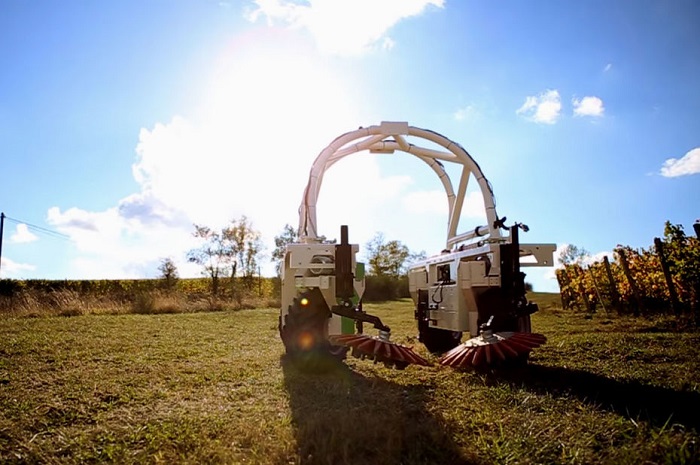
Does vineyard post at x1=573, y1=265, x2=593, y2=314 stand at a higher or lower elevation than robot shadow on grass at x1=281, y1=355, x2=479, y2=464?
higher

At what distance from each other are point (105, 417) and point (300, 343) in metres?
2.11

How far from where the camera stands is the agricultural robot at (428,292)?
4570 millimetres

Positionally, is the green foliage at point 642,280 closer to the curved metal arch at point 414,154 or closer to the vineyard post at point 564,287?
the vineyard post at point 564,287

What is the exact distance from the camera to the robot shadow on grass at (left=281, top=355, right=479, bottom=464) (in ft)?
9.03

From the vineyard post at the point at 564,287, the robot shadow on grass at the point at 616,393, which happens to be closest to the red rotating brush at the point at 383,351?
the robot shadow on grass at the point at 616,393

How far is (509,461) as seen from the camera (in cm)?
263

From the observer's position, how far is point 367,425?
3.19m

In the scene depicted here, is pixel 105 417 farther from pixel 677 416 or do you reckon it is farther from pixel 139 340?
pixel 139 340

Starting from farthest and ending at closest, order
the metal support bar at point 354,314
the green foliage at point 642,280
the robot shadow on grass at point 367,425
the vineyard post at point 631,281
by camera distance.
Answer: the vineyard post at point 631,281
the green foliage at point 642,280
the metal support bar at point 354,314
the robot shadow on grass at point 367,425

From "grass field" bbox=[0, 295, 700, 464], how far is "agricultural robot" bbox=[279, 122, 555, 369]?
0.32m

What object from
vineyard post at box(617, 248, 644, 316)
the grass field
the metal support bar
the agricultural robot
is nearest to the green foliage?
vineyard post at box(617, 248, 644, 316)

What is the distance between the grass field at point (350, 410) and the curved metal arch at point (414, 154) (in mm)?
1803

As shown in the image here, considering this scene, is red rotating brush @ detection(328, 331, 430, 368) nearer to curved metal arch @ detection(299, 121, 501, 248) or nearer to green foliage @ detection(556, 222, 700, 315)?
curved metal arch @ detection(299, 121, 501, 248)

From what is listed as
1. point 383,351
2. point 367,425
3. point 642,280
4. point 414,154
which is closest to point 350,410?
point 367,425
